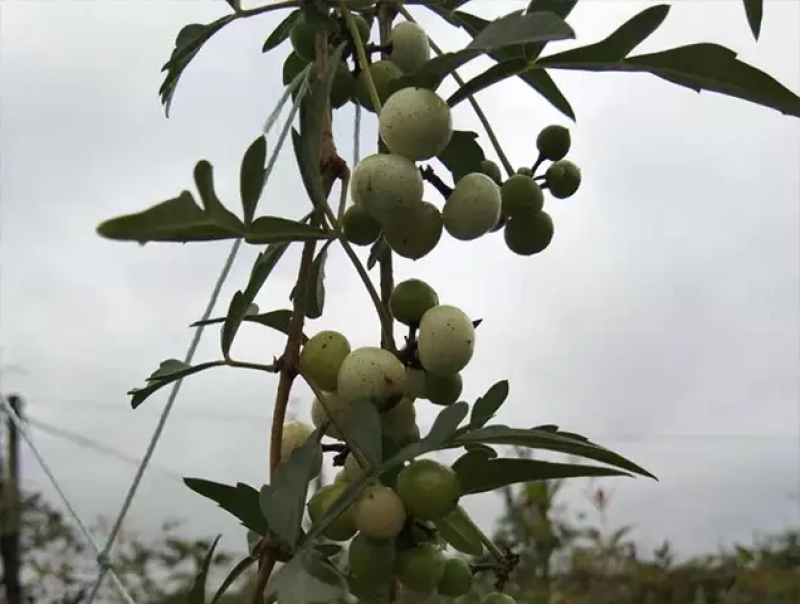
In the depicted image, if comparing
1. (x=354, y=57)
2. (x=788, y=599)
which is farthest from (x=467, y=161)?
(x=788, y=599)

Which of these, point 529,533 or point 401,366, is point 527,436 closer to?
point 401,366

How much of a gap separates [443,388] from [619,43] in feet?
0.47

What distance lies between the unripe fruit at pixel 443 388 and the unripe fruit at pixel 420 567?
0.19ft

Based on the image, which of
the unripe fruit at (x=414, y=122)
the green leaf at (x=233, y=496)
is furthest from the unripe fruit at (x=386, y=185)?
the green leaf at (x=233, y=496)

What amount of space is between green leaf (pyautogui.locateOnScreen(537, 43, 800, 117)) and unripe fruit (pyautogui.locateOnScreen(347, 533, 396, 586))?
185mm

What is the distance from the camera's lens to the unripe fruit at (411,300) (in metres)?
0.34

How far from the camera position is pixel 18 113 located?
134cm

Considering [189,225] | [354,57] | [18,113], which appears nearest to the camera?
[189,225]

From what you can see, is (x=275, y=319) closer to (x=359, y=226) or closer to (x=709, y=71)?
(x=359, y=226)

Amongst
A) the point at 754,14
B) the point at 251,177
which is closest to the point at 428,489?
the point at 251,177

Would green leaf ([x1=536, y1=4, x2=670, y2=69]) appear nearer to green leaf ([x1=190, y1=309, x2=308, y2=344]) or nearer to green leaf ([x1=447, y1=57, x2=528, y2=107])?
green leaf ([x1=447, y1=57, x2=528, y2=107])

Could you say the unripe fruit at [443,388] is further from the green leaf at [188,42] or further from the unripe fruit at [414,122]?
the green leaf at [188,42]

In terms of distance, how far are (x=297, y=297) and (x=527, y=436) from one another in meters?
0.10

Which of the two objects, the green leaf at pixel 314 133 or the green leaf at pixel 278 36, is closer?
the green leaf at pixel 314 133
